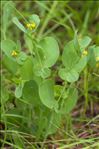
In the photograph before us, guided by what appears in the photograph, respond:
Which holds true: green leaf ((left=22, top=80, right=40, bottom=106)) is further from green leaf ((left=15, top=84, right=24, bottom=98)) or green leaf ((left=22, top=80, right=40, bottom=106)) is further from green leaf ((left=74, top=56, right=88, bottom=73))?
green leaf ((left=74, top=56, right=88, bottom=73))

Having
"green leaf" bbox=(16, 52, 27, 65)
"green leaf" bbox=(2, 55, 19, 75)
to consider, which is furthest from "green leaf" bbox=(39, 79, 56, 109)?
"green leaf" bbox=(2, 55, 19, 75)

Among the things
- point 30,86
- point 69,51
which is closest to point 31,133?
point 30,86

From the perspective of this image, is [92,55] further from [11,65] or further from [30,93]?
[11,65]

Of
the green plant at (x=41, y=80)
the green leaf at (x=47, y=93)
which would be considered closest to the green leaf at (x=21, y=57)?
the green plant at (x=41, y=80)

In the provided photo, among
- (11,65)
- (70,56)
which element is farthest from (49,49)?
(11,65)

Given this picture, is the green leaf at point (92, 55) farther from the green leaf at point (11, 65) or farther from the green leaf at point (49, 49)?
the green leaf at point (11, 65)

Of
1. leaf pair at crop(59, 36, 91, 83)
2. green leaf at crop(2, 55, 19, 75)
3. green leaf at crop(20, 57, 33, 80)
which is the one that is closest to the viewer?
leaf pair at crop(59, 36, 91, 83)
